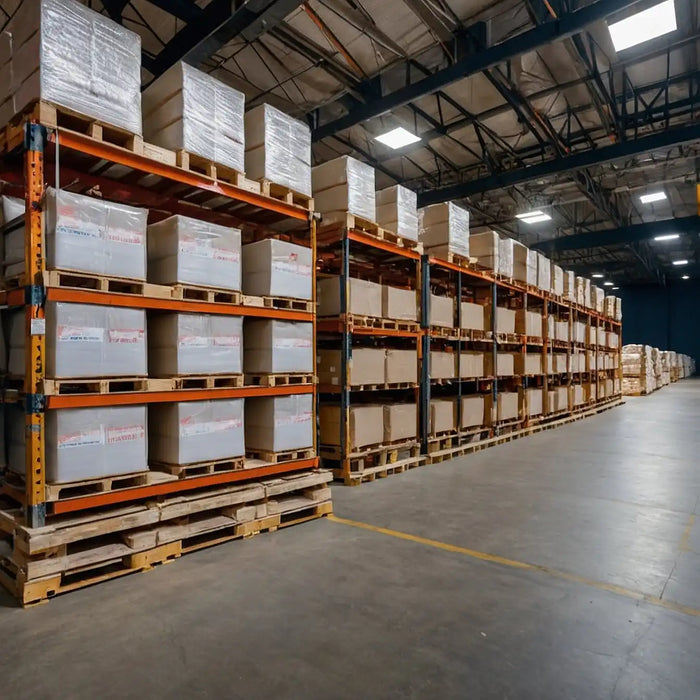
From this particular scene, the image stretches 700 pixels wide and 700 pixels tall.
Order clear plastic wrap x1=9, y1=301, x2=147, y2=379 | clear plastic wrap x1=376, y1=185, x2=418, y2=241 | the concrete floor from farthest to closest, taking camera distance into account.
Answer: clear plastic wrap x1=376, y1=185, x2=418, y2=241, clear plastic wrap x1=9, y1=301, x2=147, y2=379, the concrete floor

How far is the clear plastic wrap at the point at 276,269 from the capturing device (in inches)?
182

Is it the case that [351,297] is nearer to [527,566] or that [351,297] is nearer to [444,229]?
[444,229]

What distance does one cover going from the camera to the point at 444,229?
7.88 meters

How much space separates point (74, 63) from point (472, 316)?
260 inches

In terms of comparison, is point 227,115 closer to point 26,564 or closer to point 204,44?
point 204,44

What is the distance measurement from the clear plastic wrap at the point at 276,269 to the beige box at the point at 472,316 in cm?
403

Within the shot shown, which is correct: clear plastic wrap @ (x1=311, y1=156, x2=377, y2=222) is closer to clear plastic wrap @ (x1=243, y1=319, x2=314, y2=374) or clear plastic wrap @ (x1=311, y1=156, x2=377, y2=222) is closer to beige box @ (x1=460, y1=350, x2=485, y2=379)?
clear plastic wrap @ (x1=243, y1=319, x2=314, y2=374)

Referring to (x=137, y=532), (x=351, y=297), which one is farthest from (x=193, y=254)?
(x=351, y=297)

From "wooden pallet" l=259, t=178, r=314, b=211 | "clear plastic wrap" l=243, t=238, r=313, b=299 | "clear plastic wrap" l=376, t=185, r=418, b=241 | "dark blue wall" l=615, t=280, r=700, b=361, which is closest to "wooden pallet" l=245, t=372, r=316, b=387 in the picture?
"clear plastic wrap" l=243, t=238, r=313, b=299

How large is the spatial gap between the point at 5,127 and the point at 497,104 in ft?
31.2

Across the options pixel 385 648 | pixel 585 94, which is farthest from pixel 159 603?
pixel 585 94

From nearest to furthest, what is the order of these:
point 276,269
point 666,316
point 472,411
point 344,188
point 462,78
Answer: point 276,269
point 344,188
point 462,78
point 472,411
point 666,316

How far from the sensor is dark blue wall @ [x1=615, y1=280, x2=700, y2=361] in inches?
1275

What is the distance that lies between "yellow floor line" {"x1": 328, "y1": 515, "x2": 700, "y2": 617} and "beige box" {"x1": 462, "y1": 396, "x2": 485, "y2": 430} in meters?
4.08
